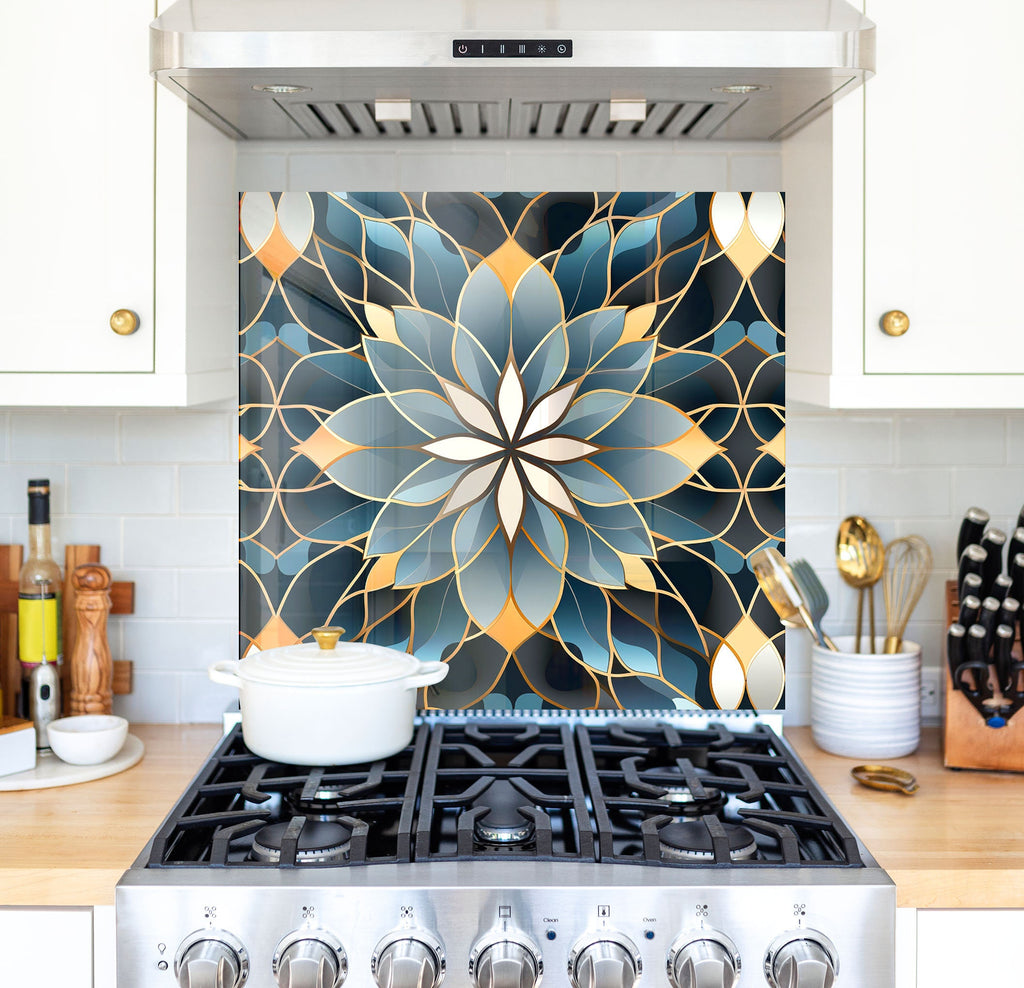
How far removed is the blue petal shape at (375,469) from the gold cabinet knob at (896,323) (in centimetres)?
86

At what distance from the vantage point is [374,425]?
2061 millimetres

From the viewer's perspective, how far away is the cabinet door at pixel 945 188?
1.62 m

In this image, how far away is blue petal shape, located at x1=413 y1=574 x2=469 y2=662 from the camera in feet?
6.81

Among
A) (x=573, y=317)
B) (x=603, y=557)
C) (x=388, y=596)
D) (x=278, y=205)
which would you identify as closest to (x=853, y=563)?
(x=603, y=557)

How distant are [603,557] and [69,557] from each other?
1.00 m

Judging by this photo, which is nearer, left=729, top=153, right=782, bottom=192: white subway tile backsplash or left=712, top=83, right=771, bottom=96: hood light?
left=712, top=83, right=771, bottom=96: hood light

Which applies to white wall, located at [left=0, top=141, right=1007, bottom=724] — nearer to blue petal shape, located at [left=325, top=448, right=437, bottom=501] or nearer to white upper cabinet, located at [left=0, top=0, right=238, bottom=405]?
blue petal shape, located at [left=325, top=448, right=437, bottom=501]

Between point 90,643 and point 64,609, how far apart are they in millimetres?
157

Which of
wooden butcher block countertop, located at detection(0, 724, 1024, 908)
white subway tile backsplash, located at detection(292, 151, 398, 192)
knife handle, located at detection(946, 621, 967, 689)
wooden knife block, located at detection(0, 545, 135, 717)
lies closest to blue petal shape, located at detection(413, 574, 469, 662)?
wooden butcher block countertop, located at detection(0, 724, 1024, 908)

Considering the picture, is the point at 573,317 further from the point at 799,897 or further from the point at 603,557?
the point at 799,897

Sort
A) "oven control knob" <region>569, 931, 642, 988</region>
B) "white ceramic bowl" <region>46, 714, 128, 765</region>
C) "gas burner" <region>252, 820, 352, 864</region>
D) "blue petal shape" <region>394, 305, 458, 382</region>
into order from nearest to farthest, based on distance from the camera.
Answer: "oven control knob" <region>569, 931, 642, 988</region>, "gas burner" <region>252, 820, 352, 864</region>, "white ceramic bowl" <region>46, 714, 128, 765</region>, "blue petal shape" <region>394, 305, 458, 382</region>

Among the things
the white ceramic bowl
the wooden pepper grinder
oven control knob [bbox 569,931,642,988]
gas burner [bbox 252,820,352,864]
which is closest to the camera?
oven control knob [bbox 569,931,642,988]

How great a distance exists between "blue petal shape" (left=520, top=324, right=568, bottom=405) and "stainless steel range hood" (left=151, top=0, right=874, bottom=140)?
51cm

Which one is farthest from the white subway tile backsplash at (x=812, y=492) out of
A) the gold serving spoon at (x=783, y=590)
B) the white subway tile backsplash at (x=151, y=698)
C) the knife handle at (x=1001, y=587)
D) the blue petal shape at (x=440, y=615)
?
the white subway tile backsplash at (x=151, y=698)
